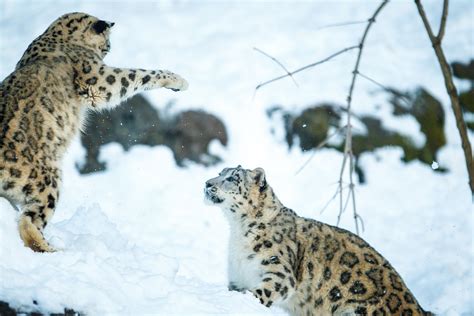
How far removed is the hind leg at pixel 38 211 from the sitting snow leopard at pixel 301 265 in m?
1.53

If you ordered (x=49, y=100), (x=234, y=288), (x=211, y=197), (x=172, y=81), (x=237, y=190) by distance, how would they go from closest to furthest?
(x=234, y=288) → (x=49, y=100) → (x=211, y=197) → (x=237, y=190) → (x=172, y=81)

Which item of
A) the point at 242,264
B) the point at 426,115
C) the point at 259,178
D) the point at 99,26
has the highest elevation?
the point at 426,115

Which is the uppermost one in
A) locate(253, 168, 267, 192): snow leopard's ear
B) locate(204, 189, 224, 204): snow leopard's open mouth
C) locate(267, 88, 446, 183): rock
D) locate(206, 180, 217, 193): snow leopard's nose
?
locate(267, 88, 446, 183): rock

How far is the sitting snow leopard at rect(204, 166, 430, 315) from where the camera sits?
853 cm

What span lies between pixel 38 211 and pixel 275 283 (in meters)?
2.13

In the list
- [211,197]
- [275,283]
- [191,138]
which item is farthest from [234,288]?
[191,138]

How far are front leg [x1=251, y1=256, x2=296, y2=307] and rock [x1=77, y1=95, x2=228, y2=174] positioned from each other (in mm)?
6661

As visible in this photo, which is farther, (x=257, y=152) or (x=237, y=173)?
(x=257, y=152)

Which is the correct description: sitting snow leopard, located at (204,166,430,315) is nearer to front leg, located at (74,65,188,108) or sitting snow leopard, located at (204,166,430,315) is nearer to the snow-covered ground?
the snow-covered ground

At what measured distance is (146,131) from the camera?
1520cm

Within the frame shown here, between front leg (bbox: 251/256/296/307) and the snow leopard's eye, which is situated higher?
the snow leopard's eye

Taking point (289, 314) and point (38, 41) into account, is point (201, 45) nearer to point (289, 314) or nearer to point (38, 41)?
point (38, 41)

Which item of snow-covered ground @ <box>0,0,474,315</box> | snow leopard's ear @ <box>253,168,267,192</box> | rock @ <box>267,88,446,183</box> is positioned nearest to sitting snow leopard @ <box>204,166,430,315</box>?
snow leopard's ear @ <box>253,168,267,192</box>

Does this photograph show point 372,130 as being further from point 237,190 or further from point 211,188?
point 211,188
